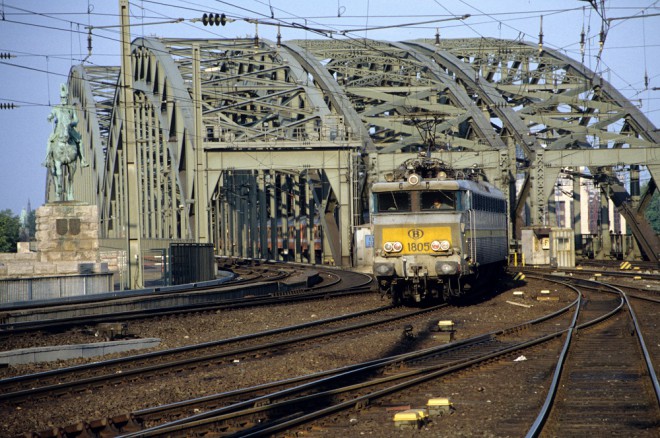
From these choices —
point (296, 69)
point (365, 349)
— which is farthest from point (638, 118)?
point (365, 349)

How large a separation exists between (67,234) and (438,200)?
60.4ft

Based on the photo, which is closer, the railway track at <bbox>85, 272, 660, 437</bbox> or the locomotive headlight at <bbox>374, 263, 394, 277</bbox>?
the railway track at <bbox>85, 272, 660, 437</bbox>

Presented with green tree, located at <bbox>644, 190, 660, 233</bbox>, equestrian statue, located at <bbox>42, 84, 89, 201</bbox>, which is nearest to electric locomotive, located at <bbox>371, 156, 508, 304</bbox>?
equestrian statue, located at <bbox>42, 84, 89, 201</bbox>

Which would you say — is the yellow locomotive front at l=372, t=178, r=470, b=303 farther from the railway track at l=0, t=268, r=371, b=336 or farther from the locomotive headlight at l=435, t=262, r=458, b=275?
the railway track at l=0, t=268, r=371, b=336

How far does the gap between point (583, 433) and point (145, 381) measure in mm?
6581

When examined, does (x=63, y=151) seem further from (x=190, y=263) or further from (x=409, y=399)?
(x=409, y=399)

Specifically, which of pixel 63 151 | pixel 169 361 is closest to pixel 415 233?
pixel 169 361

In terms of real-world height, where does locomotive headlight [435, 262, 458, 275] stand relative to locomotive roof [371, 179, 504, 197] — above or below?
below

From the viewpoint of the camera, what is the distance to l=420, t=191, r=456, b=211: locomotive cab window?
2352 cm

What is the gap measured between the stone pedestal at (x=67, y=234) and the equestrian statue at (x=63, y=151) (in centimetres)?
470

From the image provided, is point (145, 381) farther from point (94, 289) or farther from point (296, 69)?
point (296, 69)

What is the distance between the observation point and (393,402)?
37.4ft

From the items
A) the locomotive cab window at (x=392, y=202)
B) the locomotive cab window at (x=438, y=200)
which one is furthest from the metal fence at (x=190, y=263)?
the locomotive cab window at (x=438, y=200)

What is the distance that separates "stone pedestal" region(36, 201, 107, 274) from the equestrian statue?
15.4 feet
